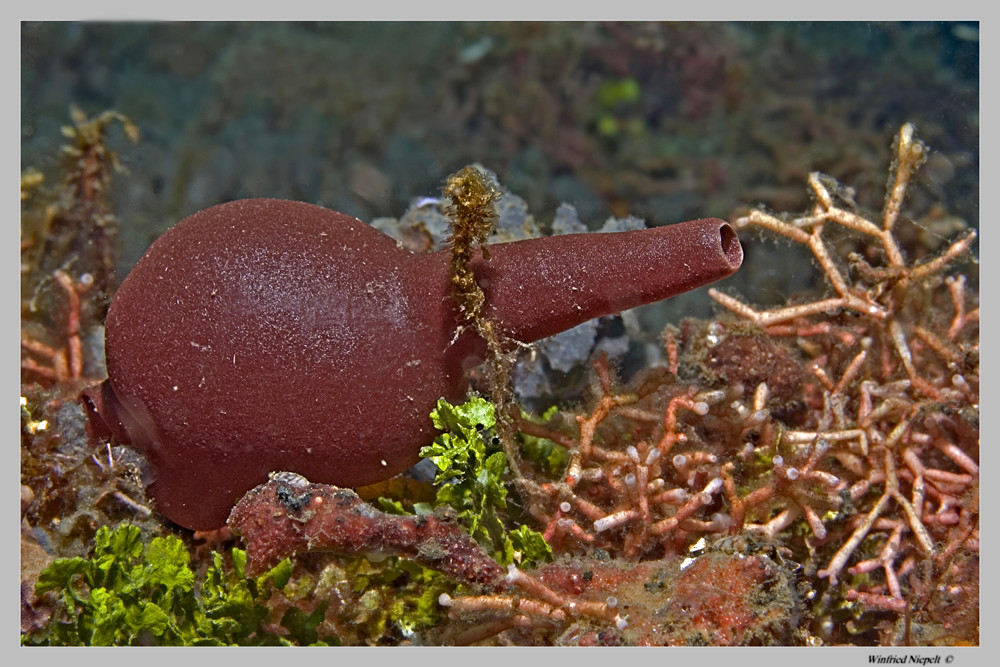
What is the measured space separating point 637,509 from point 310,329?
1.26 m

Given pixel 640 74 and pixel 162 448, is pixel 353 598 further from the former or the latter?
pixel 640 74

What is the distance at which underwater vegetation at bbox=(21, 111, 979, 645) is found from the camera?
6.66 ft

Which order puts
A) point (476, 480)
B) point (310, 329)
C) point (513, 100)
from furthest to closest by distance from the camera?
point (513, 100) → point (476, 480) → point (310, 329)

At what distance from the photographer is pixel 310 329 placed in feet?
6.89

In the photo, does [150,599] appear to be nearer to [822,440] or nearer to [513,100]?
[822,440]

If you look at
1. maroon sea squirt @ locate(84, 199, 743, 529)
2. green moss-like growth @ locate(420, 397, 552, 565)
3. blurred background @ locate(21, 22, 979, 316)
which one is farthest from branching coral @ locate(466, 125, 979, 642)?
blurred background @ locate(21, 22, 979, 316)

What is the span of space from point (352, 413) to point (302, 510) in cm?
33

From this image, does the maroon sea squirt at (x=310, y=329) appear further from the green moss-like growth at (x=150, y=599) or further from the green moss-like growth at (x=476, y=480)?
the green moss-like growth at (x=150, y=599)

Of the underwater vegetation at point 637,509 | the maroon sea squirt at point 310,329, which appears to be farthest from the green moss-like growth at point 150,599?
the maroon sea squirt at point 310,329

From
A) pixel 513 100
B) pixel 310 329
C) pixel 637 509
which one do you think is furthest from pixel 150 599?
pixel 513 100

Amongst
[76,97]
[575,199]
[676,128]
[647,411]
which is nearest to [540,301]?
[647,411]

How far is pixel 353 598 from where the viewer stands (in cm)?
221

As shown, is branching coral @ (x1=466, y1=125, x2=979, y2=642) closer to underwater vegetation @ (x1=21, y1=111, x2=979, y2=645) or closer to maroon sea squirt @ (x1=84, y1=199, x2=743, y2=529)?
underwater vegetation @ (x1=21, y1=111, x2=979, y2=645)

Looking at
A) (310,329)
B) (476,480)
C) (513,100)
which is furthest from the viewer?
(513,100)
